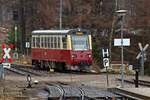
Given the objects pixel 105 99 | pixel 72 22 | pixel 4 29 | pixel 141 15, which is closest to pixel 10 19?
pixel 4 29

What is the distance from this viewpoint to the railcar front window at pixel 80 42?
4084 centimetres

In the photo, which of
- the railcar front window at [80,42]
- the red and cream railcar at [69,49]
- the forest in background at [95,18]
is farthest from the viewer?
the forest in background at [95,18]

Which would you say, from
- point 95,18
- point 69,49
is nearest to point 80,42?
point 69,49

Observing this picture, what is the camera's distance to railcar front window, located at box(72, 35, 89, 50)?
40.8 meters

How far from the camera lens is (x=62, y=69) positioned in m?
42.5

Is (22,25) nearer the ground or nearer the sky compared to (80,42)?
nearer the sky

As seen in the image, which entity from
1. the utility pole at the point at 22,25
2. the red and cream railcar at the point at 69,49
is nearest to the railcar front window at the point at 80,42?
the red and cream railcar at the point at 69,49

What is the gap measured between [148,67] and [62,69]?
918 cm

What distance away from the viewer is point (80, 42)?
41.1 m

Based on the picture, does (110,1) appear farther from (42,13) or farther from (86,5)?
(42,13)

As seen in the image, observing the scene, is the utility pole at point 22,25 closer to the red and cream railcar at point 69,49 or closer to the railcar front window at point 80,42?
the red and cream railcar at point 69,49

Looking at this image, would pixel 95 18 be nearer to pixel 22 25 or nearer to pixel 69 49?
pixel 22 25

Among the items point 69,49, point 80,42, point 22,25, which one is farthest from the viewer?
point 22,25

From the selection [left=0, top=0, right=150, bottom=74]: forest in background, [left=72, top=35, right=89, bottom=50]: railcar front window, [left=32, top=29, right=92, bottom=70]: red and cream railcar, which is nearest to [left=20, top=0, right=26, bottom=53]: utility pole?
[left=0, top=0, right=150, bottom=74]: forest in background
